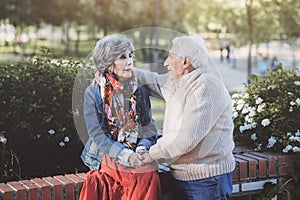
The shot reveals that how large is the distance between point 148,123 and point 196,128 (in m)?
0.36

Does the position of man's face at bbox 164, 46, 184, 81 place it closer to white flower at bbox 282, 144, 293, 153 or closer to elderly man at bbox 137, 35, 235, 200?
elderly man at bbox 137, 35, 235, 200

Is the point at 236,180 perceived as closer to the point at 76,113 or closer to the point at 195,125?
the point at 195,125

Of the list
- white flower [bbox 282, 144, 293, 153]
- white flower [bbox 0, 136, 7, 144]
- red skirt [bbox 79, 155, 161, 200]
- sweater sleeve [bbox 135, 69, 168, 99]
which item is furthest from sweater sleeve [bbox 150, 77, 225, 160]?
white flower [bbox 0, 136, 7, 144]

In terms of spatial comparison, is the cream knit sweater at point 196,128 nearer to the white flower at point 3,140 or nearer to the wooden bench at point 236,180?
the wooden bench at point 236,180

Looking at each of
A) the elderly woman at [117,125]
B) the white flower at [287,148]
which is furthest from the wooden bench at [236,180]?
the elderly woman at [117,125]

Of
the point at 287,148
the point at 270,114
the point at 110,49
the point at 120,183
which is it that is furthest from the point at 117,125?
the point at 270,114

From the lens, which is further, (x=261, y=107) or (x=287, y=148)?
(x=261, y=107)

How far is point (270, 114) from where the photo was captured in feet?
17.1

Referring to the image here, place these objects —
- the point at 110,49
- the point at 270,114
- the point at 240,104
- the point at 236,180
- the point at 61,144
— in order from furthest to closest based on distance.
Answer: the point at 240,104 → the point at 270,114 → the point at 61,144 → the point at 236,180 → the point at 110,49

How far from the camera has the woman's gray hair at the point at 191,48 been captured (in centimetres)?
352

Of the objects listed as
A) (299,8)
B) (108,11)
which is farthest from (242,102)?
(108,11)

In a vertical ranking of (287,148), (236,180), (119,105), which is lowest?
(236,180)

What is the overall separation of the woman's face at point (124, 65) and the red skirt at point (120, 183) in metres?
0.50

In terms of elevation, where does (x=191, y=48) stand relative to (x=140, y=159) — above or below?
above
